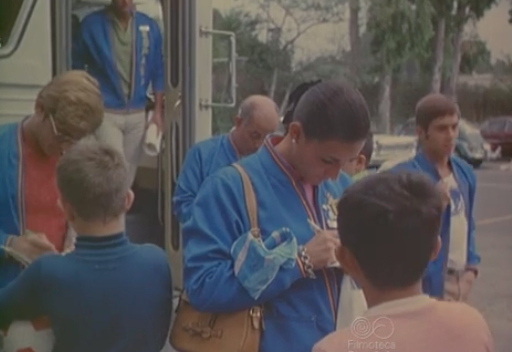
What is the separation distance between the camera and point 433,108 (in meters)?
2.12

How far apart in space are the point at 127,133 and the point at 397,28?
0.70 metres

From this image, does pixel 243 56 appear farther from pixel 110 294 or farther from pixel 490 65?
pixel 110 294

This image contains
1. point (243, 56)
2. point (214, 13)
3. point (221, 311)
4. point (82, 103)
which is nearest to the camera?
point (221, 311)

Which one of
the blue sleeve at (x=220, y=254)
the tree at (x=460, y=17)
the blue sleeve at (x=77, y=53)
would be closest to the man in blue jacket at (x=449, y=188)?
the tree at (x=460, y=17)

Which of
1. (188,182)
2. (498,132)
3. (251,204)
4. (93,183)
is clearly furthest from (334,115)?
(188,182)

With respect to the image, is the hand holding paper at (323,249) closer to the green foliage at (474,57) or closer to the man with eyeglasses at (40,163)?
the man with eyeglasses at (40,163)

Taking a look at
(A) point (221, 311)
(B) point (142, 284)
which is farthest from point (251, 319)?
(B) point (142, 284)

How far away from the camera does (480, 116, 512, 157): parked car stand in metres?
2.12

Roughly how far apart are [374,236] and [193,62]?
122 centimetres

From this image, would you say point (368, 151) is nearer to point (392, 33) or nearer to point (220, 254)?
point (392, 33)

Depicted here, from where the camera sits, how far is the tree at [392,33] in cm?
199

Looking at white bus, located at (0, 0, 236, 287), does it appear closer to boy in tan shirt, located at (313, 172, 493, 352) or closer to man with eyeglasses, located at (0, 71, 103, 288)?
man with eyeglasses, located at (0, 71, 103, 288)

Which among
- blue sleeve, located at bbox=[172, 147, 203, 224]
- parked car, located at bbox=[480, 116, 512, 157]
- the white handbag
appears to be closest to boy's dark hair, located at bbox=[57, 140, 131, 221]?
the white handbag

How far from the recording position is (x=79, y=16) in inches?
88.1
